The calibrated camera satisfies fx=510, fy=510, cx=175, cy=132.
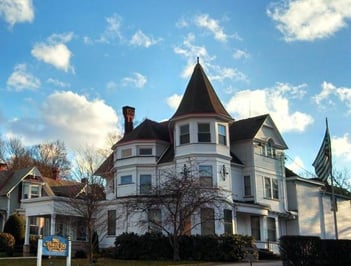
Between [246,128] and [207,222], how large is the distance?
1004 centimetres

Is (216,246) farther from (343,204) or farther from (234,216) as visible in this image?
(343,204)

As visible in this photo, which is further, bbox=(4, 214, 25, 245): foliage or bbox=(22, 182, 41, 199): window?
bbox=(22, 182, 41, 199): window

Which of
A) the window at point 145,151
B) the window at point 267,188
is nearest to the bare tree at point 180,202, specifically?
the window at point 145,151

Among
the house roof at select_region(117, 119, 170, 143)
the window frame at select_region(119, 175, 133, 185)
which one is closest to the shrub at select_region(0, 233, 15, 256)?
the window frame at select_region(119, 175, 133, 185)

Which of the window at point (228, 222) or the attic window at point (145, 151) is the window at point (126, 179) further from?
the window at point (228, 222)

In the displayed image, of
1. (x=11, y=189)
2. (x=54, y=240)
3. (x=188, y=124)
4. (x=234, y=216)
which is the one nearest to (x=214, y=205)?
(x=234, y=216)

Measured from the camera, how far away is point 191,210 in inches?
1267

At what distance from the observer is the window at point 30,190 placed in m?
55.0

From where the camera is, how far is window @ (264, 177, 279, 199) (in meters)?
41.7

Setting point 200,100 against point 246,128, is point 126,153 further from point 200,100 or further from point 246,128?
point 246,128

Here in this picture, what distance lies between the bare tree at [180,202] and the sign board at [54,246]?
37.3ft

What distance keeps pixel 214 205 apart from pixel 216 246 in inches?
142

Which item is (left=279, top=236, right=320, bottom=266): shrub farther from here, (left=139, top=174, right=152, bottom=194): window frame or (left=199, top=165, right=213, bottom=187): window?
(left=139, top=174, right=152, bottom=194): window frame

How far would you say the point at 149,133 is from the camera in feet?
137
